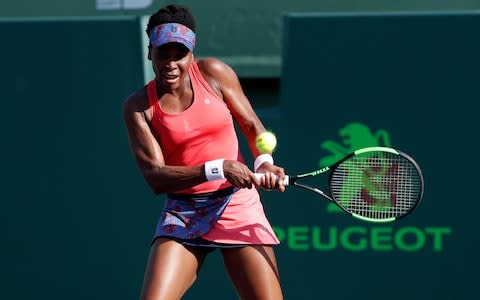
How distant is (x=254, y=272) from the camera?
155 inches

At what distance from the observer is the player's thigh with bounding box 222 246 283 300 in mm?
3922

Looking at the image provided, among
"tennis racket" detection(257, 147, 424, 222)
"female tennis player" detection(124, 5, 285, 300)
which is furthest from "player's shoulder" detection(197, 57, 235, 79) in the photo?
"tennis racket" detection(257, 147, 424, 222)

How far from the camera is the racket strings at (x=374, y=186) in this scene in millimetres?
4195

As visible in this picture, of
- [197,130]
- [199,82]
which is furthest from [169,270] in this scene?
[199,82]

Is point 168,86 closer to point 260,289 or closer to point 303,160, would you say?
point 260,289

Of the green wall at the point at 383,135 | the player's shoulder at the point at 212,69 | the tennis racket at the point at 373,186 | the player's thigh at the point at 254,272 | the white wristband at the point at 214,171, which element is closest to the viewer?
the white wristband at the point at 214,171

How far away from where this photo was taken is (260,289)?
12.9 ft

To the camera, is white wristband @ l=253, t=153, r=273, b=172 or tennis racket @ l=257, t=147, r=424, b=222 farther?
tennis racket @ l=257, t=147, r=424, b=222

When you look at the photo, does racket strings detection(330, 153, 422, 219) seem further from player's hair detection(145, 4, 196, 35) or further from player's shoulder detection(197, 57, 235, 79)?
player's hair detection(145, 4, 196, 35)

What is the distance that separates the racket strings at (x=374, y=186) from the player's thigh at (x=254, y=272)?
1.42ft

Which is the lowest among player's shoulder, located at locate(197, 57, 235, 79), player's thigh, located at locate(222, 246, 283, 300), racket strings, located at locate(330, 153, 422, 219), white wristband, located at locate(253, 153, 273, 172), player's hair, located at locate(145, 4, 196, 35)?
player's thigh, located at locate(222, 246, 283, 300)

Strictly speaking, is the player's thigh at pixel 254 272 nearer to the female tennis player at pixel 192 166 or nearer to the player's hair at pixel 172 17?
the female tennis player at pixel 192 166

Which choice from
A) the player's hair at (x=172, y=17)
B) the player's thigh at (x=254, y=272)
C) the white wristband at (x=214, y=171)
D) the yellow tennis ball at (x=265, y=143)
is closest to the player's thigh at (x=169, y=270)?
the player's thigh at (x=254, y=272)

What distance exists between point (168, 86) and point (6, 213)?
77.7 inches
